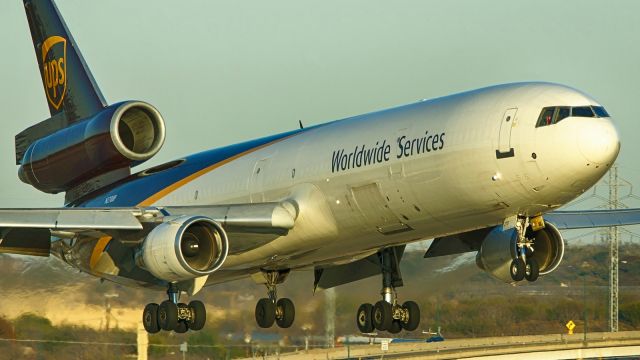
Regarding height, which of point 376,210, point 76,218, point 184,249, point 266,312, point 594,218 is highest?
point 594,218

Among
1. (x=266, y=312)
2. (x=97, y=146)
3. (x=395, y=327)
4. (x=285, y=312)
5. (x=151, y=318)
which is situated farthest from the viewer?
(x=285, y=312)

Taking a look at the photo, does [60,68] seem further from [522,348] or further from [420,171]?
[522,348]

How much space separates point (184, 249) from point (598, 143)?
984 cm

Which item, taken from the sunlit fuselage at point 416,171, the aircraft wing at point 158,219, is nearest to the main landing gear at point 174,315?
the sunlit fuselage at point 416,171

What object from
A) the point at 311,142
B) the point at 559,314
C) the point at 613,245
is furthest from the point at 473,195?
the point at 559,314

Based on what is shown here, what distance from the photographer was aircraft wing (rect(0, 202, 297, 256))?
28031 millimetres

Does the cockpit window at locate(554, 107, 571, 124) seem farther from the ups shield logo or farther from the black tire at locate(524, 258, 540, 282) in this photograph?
the ups shield logo

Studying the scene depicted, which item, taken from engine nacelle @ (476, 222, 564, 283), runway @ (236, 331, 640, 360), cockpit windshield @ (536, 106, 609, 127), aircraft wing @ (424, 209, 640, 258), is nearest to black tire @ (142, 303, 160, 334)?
aircraft wing @ (424, 209, 640, 258)

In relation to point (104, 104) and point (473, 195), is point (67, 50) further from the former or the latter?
point (473, 195)

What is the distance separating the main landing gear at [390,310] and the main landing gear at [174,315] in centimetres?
421

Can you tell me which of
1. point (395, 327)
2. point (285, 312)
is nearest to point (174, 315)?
point (285, 312)

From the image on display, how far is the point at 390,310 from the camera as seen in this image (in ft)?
102

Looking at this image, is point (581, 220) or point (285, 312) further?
point (581, 220)

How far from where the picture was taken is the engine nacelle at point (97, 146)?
104 ft
